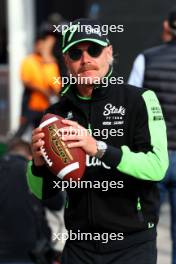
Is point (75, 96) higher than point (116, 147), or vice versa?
point (75, 96)

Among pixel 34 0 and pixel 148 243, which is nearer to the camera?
pixel 148 243

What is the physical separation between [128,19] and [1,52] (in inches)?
73.4

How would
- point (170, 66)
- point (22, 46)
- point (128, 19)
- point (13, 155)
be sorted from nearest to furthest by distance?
1. point (13, 155)
2. point (170, 66)
3. point (128, 19)
4. point (22, 46)

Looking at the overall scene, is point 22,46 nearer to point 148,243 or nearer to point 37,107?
point 37,107

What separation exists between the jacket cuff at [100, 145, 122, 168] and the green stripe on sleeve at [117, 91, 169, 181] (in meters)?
0.02

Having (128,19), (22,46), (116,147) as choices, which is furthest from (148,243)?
(22,46)

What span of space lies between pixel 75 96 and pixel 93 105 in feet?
0.31

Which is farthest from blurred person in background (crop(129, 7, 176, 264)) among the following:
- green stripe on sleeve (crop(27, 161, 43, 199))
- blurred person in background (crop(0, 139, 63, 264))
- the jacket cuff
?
the jacket cuff

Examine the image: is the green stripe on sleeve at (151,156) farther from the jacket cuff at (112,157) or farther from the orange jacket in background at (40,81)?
the orange jacket in background at (40,81)

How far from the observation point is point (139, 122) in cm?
327

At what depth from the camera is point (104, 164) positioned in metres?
3.22

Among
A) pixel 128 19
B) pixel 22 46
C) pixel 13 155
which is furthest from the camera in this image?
pixel 22 46

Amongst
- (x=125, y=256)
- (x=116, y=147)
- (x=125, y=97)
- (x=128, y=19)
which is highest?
Answer: (x=128, y=19)

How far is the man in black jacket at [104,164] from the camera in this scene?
326 centimetres
